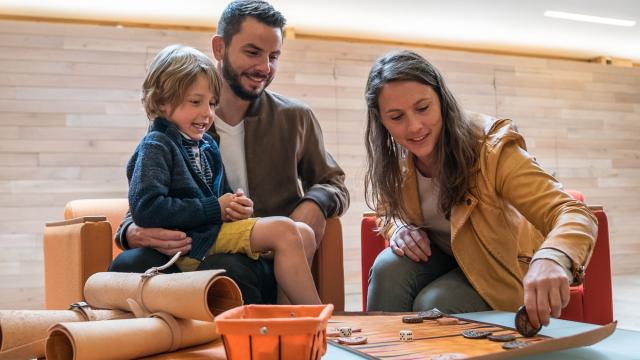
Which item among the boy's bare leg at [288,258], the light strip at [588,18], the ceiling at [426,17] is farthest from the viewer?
the light strip at [588,18]

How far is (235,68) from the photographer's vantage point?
208cm

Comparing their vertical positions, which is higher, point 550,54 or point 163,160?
point 550,54

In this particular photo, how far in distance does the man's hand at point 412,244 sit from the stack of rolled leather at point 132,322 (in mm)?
747

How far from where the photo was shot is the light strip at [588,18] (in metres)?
5.32

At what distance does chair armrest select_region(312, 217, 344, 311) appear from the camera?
210 centimetres

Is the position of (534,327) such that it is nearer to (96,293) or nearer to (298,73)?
(96,293)

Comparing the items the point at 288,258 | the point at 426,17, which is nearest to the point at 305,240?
the point at 288,258

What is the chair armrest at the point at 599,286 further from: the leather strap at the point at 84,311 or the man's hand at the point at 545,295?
the leather strap at the point at 84,311

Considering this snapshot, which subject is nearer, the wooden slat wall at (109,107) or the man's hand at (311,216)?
the man's hand at (311,216)

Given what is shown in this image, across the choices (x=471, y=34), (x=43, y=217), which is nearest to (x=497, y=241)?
(x=43, y=217)

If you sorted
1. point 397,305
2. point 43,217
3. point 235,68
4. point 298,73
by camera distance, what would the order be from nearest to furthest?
point 397,305, point 235,68, point 43,217, point 298,73

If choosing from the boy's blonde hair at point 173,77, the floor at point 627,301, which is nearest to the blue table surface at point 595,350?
the boy's blonde hair at point 173,77

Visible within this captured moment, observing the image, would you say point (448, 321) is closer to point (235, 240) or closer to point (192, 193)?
point (235, 240)

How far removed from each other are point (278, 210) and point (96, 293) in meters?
0.90
